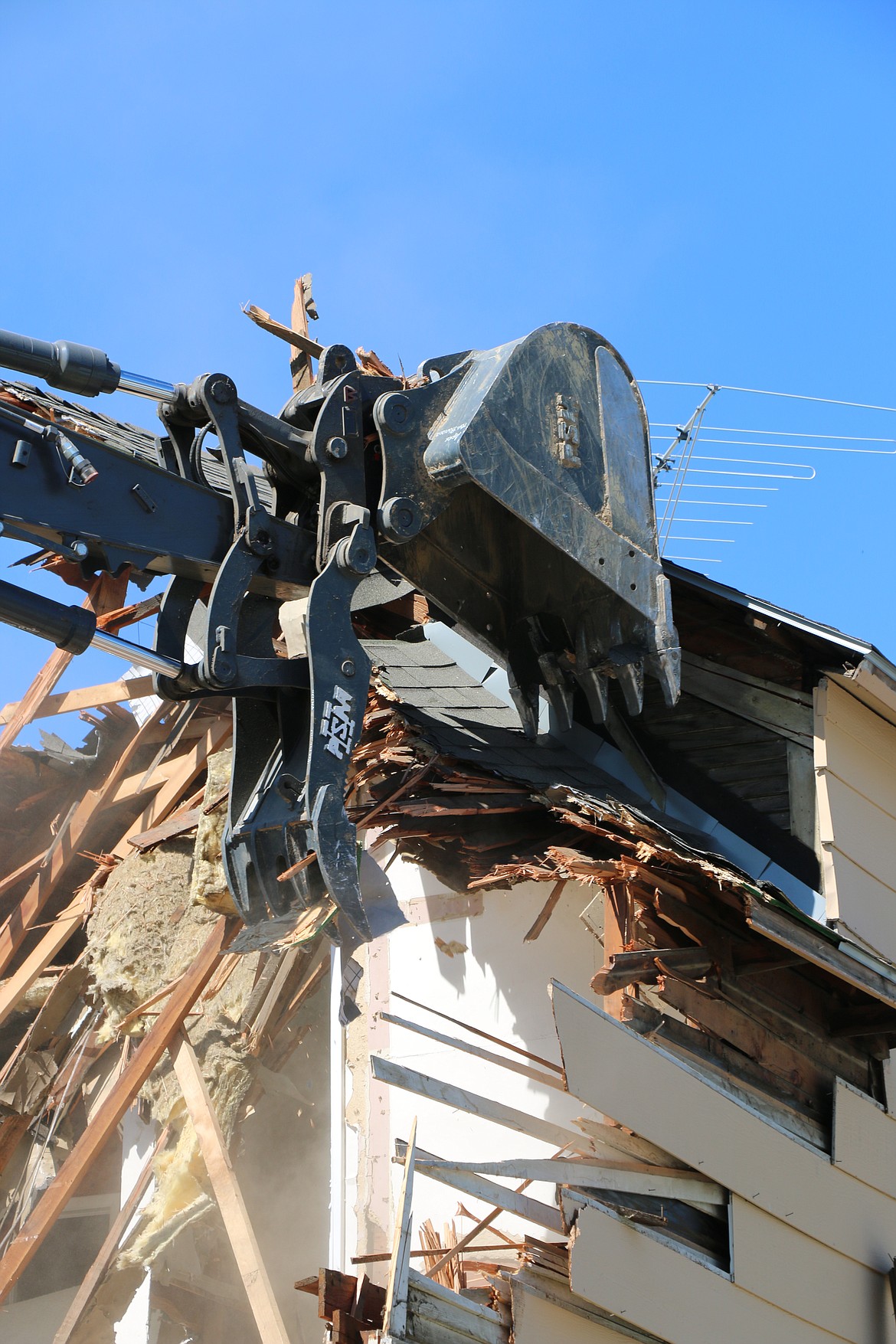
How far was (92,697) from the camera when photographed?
10.7m

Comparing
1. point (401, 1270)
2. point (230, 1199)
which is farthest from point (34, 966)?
point (401, 1270)

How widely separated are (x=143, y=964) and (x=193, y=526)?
6.94 metres

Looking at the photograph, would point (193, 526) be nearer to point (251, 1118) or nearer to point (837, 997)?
point (837, 997)

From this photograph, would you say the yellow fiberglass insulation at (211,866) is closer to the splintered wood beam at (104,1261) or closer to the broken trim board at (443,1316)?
the splintered wood beam at (104,1261)

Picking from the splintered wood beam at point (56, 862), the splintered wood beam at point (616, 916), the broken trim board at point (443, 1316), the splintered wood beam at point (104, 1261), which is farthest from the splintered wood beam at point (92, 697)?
the broken trim board at point (443, 1316)

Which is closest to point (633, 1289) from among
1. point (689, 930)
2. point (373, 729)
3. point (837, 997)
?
point (689, 930)

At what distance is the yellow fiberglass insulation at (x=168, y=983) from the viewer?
1024 cm

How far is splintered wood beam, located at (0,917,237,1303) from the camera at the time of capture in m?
8.87

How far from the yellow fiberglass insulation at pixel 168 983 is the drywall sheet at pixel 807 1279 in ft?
17.9

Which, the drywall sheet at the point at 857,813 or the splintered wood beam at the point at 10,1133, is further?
the splintered wood beam at the point at 10,1133

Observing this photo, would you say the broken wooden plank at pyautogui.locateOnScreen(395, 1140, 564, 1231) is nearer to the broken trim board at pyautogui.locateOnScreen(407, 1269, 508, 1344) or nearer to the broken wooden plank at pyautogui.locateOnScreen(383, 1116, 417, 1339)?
the broken wooden plank at pyautogui.locateOnScreen(383, 1116, 417, 1339)

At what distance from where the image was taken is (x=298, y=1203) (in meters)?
11.1

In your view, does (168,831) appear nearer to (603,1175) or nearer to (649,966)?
(649,966)

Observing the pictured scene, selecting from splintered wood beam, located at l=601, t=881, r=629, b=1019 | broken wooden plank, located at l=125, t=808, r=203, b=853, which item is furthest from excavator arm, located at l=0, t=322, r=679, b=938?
broken wooden plank, located at l=125, t=808, r=203, b=853
